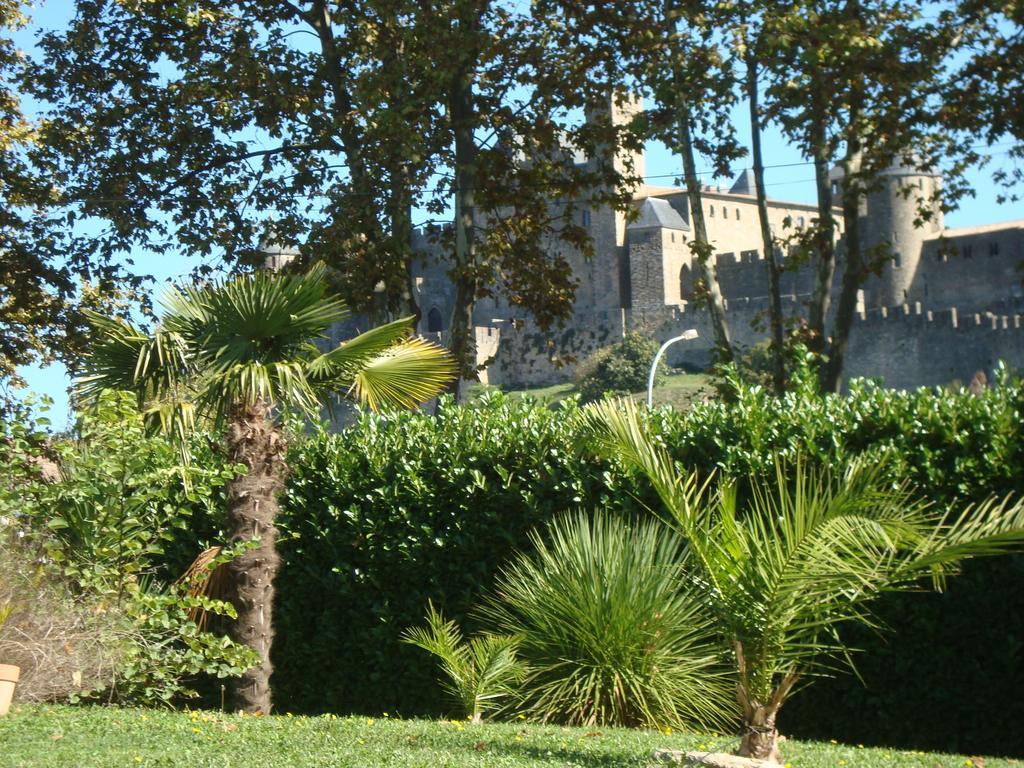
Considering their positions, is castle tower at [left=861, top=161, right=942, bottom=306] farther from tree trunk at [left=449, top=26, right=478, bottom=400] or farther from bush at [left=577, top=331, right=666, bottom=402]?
tree trunk at [left=449, top=26, right=478, bottom=400]

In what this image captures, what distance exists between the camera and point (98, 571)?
339 inches

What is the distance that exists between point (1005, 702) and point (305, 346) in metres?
5.75

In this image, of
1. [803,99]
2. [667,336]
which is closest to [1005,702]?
[803,99]

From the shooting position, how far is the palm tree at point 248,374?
9273 mm

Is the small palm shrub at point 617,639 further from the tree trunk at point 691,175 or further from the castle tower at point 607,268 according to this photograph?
the castle tower at point 607,268

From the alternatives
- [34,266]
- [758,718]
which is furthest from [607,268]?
[758,718]

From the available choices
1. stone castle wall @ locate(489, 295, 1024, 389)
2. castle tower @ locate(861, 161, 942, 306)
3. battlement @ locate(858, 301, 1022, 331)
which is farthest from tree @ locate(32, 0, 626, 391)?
castle tower @ locate(861, 161, 942, 306)

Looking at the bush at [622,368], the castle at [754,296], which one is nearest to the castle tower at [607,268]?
the castle at [754,296]

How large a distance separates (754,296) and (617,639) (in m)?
65.4

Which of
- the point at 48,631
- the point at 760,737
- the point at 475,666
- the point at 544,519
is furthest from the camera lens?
the point at 544,519

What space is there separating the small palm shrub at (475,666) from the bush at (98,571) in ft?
4.75

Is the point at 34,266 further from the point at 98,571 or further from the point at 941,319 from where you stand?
the point at 941,319

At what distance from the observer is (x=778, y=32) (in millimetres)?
13828

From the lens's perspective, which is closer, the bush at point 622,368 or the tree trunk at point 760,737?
the tree trunk at point 760,737
